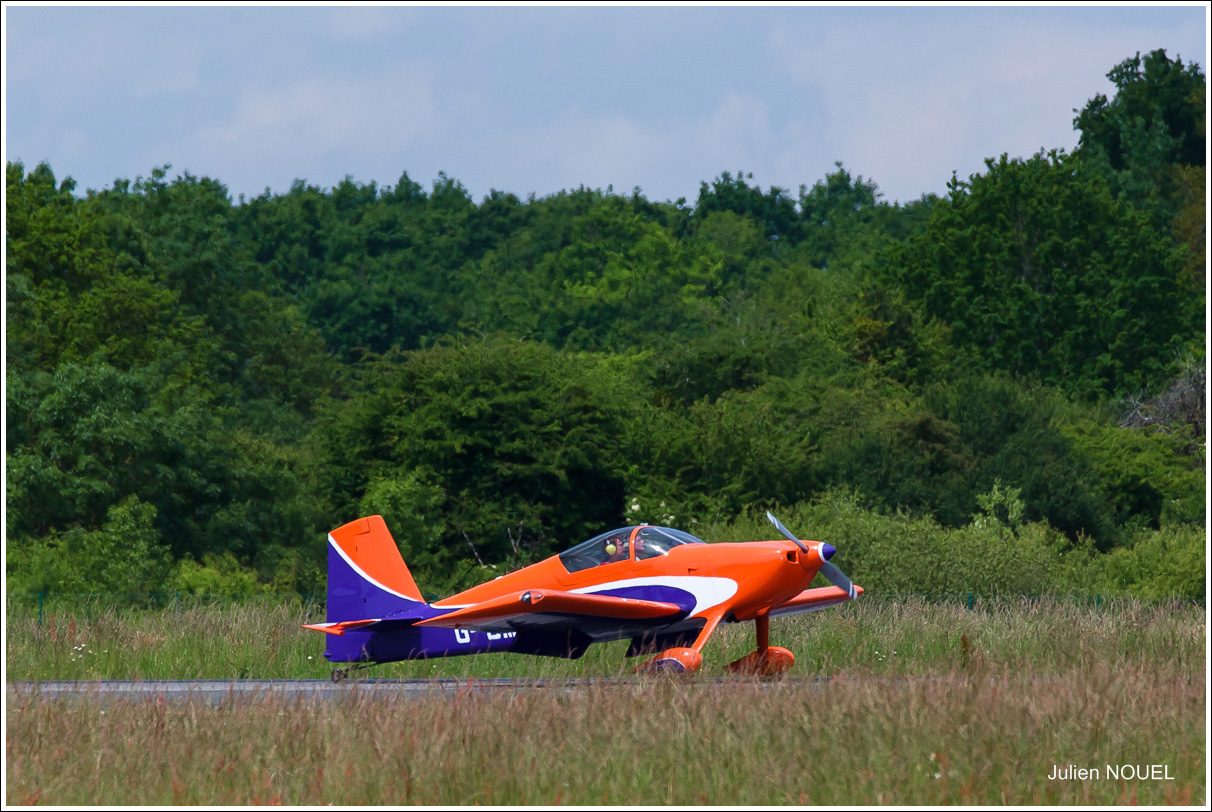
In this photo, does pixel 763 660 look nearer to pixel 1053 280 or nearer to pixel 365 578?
pixel 365 578

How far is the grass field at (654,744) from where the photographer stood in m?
8.45

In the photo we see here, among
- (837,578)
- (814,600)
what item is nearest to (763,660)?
(837,578)

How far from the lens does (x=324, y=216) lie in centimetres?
9056

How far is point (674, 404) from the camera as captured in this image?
148 feet

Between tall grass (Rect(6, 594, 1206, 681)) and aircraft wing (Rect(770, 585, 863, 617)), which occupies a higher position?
aircraft wing (Rect(770, 585, 863, 617))

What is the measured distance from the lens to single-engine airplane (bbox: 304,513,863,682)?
14.5 m

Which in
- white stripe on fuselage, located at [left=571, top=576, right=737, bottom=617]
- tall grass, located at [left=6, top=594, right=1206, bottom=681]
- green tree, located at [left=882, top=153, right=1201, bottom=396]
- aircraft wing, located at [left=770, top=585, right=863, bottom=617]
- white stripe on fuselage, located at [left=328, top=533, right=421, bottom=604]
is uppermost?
green tree, located at [left=882, top=153, right=1201, bottom=396]

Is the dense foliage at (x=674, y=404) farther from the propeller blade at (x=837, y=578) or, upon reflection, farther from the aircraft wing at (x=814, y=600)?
the propeller blade at (x=837, y=578)

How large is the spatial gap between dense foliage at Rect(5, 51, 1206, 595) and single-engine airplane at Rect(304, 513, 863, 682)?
10.4 metres

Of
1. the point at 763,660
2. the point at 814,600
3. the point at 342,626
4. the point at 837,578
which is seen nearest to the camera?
the point at 763,660

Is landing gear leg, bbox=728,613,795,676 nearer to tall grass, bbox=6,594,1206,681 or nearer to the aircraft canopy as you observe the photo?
tall grass, bbox=6,594,1206,681

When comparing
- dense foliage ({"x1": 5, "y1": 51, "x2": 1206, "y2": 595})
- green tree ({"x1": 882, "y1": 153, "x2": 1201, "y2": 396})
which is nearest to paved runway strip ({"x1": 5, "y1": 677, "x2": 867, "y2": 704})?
dense foliage ({"x1": 5, "y1": 51, "x2": 1206, "y2": 595})

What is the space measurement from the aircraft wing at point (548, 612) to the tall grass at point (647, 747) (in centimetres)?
319

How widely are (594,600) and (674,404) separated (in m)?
31.0
